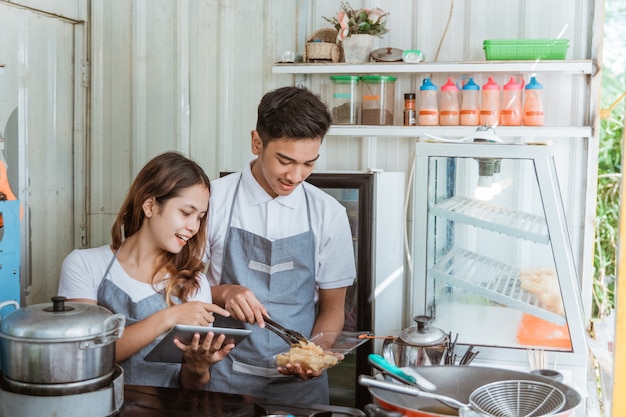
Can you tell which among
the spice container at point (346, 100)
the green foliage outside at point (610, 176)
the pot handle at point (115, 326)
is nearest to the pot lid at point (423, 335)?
the pot handle at point (115, 326)

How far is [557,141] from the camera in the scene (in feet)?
12.3

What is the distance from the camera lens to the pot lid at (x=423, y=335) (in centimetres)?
219

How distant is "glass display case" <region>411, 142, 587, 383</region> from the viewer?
2.63m

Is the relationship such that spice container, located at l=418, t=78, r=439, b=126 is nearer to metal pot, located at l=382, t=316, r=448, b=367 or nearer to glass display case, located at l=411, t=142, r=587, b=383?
glass display case, located at l=411, t=142, r=587, b=383

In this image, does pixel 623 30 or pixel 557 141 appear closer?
pixel 557 141

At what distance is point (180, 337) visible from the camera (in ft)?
6.95

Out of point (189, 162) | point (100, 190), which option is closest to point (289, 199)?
point (189, 162)

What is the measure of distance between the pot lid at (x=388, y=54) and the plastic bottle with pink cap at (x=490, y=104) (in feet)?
1.51

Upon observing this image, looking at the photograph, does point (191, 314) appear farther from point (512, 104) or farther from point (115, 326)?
point (512, 104)

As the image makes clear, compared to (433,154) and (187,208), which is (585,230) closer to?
(433,154)

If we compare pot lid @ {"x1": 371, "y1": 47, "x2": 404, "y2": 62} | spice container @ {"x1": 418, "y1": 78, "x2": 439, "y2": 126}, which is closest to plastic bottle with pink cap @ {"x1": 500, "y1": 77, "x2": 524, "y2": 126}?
spice container @ {"x1": 418, "y1": 78, "x2": 439, "y2": 126}

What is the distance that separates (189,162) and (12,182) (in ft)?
5.54

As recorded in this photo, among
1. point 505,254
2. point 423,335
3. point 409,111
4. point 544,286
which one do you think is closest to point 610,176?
point 409,111

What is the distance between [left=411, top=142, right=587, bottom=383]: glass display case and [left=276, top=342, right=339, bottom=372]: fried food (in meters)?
0.67
